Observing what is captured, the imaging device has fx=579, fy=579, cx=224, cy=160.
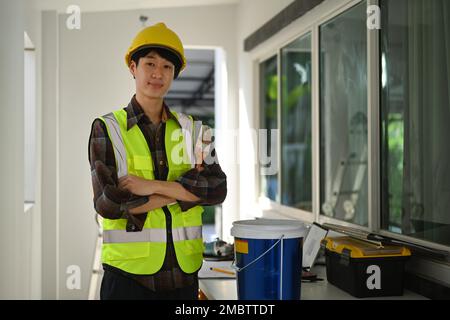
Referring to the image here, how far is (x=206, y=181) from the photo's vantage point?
6.08 feet

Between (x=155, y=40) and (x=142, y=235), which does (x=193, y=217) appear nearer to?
(x=142, y=235)

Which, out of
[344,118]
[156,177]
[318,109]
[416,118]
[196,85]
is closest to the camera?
[156,177]

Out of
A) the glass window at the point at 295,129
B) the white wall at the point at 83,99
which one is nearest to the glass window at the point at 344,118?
the glass window at the point at 295,129

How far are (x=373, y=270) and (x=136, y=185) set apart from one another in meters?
1.04

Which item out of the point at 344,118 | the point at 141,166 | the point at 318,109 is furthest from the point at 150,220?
the point at 344,118

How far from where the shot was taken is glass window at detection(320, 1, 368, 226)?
3.59 meters

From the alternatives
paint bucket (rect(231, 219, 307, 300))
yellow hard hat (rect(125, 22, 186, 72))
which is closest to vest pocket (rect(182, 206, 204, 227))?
paint bucket (rect(231, 219, 307, 300))

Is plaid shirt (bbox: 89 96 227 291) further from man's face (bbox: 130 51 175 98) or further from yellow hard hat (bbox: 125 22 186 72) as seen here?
yellow hard hat (bbox: 125 22 186 72)

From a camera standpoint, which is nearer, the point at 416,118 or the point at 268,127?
the point at 416,118

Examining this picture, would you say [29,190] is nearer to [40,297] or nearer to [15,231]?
[40,297]

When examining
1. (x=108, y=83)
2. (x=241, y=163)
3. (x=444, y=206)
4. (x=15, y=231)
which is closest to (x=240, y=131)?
(x=241, y=163)

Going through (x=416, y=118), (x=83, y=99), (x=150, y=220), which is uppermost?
(x=83, y=99)

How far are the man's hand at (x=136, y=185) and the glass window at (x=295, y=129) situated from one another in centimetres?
272

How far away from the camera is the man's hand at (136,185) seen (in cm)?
178
